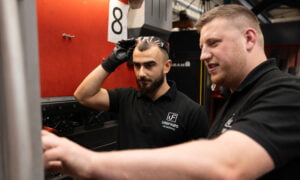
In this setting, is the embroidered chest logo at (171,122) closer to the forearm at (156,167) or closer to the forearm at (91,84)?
the forearm at (91,84)

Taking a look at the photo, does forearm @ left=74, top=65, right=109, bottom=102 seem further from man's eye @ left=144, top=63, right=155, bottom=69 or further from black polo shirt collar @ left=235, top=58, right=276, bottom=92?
black polo shirt collar @ left=235, top=58, right=276, bottom=92

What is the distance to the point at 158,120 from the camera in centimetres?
145

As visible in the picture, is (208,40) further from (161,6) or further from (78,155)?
(161,6)

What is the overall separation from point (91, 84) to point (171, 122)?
0.55 metres

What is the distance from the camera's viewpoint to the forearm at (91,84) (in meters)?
1.34

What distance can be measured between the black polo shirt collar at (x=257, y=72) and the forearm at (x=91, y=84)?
0.85m

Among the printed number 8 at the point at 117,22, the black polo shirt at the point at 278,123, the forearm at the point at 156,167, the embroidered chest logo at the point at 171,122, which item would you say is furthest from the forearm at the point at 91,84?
the black polo shirt at the point at 278,123

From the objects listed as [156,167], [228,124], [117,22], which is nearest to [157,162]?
[156,167]

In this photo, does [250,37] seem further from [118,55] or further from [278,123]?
[118,55]

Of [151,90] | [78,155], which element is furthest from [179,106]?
[78,155]

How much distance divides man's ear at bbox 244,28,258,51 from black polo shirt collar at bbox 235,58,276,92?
0.32ft

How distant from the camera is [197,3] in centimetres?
436

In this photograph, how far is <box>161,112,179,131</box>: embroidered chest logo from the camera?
1415 mm

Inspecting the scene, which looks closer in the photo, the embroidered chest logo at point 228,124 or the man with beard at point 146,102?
the embroidered chest logo at point 228,124
